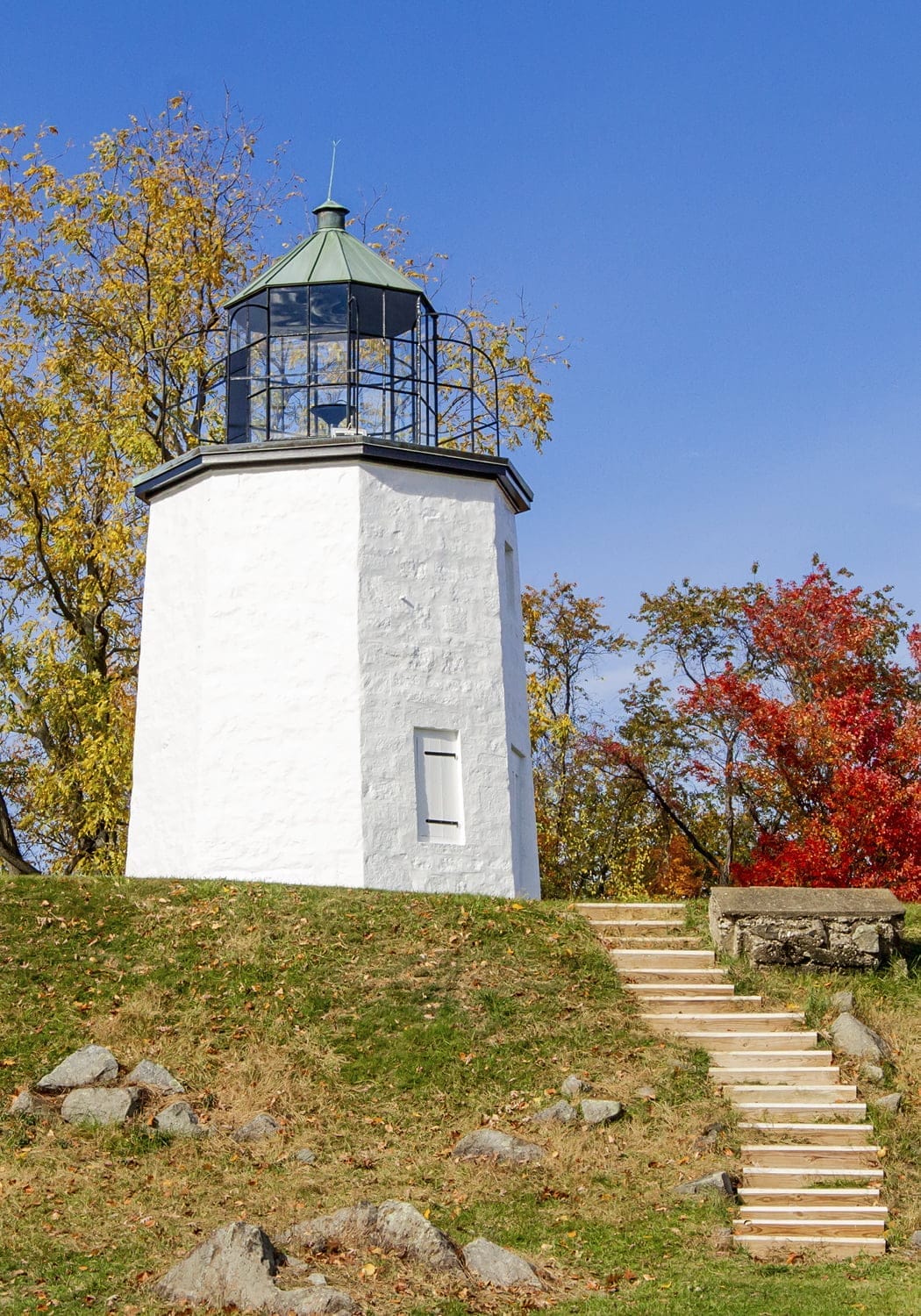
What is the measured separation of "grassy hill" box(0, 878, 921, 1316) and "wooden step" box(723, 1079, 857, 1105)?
0.28 meters

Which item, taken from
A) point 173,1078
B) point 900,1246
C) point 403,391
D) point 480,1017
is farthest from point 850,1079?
point 403,391

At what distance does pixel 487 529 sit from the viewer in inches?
872

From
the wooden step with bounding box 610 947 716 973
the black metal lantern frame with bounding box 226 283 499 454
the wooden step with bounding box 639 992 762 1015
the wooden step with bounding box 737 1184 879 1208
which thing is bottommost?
the wooden step with bounding box 737 1184 879 1208

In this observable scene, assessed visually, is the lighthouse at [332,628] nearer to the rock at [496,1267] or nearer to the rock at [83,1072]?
the rock at [83,1072]

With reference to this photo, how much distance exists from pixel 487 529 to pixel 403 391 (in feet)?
7.89

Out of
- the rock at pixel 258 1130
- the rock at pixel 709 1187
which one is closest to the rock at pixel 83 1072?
the rock at pixel 258 1130

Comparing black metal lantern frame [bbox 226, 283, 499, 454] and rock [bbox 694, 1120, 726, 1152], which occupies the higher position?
black metal lantern frame [bbox 226, 283, 499, 454]

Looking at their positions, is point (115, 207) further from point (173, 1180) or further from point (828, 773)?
point (173, 1180)

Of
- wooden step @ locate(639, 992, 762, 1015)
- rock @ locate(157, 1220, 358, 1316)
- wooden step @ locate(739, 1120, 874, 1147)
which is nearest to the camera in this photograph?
rock @ locate(157, 1220, 358, 1316)

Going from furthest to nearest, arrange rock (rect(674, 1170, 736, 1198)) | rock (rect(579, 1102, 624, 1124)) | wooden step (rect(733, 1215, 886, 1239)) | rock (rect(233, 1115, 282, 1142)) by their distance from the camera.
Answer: rock (rect(579, 1102, 624, 1124)) < rock (rect(233, 1115, 282, 1142)) < rock (rect(674, 1170, 736, 1198)) < wooden step (rect(733, 1215, 886, 1239))

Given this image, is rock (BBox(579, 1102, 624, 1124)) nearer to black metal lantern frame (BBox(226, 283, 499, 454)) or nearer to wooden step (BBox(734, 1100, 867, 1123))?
wooden step (BBox(734, 1100, 867, 1123))

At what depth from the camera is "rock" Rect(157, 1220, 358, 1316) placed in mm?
10727

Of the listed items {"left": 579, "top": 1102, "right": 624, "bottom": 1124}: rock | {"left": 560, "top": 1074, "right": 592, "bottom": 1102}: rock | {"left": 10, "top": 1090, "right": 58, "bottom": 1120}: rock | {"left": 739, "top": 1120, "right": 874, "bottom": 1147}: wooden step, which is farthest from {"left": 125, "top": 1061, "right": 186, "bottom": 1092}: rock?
{"left": 739, "top": 1120, "right": 874, "bottom": 1147}: wooden step

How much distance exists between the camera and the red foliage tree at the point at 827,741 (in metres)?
25.7
